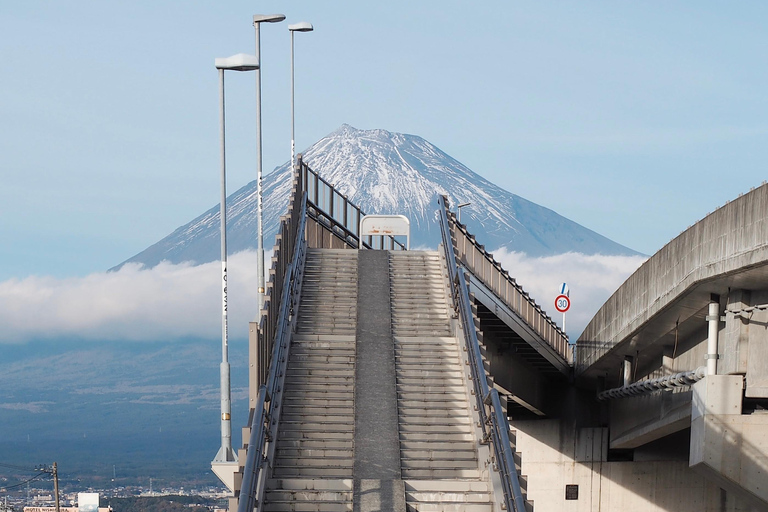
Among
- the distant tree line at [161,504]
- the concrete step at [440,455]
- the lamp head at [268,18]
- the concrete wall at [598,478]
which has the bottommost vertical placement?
the distant tree line at [161,504]

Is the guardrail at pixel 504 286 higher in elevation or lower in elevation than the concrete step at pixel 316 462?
higher

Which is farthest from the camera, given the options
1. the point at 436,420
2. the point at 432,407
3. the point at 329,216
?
the point at 329,216

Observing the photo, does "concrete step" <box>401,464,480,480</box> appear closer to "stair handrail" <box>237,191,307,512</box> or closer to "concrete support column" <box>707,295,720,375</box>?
"stair handrail" <box>237,191,307,512</box>

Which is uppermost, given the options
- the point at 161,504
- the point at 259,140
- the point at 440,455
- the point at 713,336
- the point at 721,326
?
the point at 259,140

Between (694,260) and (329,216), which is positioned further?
(329,216)

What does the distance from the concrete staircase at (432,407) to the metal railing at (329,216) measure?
740 cm

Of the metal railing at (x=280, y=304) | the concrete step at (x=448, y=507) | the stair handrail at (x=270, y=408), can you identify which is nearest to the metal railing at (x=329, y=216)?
the metal railing at (x=280, y=304)

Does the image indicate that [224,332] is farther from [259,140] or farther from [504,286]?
[504,286]

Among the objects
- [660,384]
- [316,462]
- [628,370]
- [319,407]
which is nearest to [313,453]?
[316,462]

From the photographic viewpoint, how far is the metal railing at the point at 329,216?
3625cm

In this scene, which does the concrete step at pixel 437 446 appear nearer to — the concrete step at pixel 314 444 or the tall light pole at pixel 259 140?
the concrete step at pixel 314 444

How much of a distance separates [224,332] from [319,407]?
643 centimetres

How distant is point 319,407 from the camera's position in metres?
22.7

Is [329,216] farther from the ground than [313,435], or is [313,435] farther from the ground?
[329,216]
